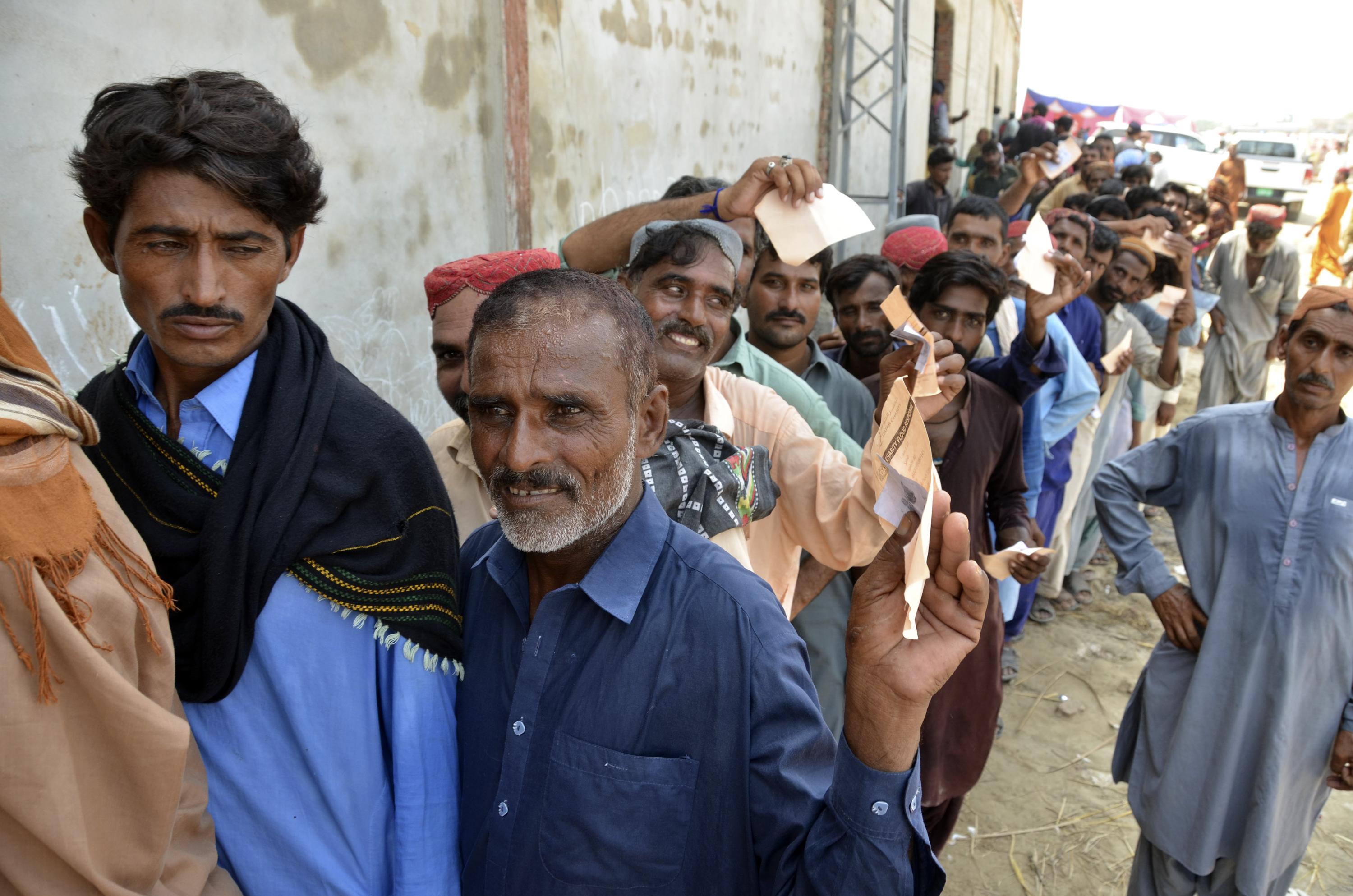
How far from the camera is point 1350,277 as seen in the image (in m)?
13.5

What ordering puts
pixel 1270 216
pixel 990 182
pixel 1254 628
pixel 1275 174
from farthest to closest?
pixel 1275 174 < pixel 990 182 < pixel 1270 216 < pixel 1254 628

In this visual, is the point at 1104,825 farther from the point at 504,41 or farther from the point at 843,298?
the point at 504,41

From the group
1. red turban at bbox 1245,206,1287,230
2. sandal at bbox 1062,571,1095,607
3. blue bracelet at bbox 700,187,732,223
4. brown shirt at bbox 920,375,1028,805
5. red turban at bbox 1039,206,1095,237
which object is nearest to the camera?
blue bracelet at bbox 700,187,732,223

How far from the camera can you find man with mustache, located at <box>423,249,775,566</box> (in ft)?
6.23

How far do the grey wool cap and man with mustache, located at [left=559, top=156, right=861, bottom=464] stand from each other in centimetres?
3

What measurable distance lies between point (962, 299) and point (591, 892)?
2580 millimetres

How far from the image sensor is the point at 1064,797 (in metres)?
4.35

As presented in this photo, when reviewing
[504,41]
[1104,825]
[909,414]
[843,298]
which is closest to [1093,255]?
[843,298]

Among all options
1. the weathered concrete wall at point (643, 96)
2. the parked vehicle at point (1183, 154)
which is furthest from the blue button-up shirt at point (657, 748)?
the parked vehicle at point (1183, 154)

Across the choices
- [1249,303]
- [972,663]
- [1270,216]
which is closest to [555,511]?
[972,663]

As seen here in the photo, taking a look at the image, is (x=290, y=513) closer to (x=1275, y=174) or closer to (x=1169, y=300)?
(x=1169, y=300)

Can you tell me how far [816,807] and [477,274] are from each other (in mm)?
1516

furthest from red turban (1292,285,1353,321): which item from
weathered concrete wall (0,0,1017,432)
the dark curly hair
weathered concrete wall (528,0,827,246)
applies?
weathered concrete wall (528,0,827,246)

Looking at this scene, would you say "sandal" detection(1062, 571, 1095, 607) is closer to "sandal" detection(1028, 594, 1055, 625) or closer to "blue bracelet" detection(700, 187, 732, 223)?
"sandal" detection(1028, 594, 1055, 625)
